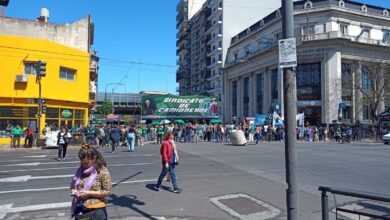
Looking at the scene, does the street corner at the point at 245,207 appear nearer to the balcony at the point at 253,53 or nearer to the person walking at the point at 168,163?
the person walking at the point at 168,163

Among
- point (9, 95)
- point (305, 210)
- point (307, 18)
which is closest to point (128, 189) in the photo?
point (305, 210)

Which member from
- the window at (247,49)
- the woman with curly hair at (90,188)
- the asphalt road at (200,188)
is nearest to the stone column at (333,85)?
the window at (247,49)

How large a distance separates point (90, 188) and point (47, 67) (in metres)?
29.2

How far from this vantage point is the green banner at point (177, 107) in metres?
46.2

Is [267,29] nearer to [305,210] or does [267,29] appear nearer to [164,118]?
[164,118]

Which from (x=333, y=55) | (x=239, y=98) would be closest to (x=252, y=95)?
(x=239, y=98)

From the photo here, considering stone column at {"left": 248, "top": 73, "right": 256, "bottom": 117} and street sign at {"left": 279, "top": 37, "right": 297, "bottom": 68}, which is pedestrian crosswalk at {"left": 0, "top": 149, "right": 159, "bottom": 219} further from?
stone column at {"left": 248, "top": 73, "right": 256, "bottom": 117}

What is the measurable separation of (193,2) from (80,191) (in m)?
96.7

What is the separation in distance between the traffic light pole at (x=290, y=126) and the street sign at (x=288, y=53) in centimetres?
7

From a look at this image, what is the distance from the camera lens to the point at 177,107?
156 ft

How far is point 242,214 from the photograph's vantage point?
7.25 meters

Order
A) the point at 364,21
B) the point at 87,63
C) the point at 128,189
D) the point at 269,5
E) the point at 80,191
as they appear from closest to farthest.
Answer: the point at 80,191 < the point at 128,189 < the point at 87,63 < the point at 364,21 < the point at 269,5

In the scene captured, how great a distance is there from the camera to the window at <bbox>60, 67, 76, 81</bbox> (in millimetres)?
32312

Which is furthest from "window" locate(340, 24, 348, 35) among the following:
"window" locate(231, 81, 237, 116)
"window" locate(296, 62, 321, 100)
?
"window" locate(231, 81, 237, 116)
